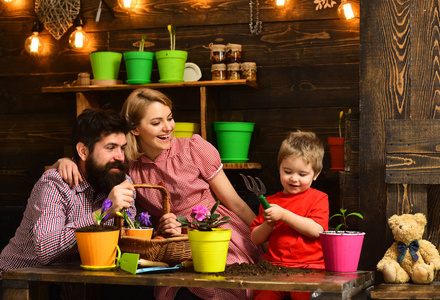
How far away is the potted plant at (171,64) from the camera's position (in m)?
3.37

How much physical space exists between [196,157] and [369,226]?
865mm

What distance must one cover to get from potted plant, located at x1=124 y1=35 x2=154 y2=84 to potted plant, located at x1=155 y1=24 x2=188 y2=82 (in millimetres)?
69

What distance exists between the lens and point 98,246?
6.02ft

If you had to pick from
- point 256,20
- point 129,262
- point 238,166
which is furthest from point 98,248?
point 256,20

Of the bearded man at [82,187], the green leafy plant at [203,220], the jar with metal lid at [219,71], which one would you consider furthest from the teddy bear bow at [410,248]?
the jar with metal lid at [219,71]

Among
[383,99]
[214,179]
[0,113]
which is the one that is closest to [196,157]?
[214,179]

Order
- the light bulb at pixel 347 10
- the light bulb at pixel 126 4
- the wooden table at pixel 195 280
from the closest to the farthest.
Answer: the wooden table at pixel 195 280 < the light bulb at pixel 347 10 < the light bulb at pixel 126 4

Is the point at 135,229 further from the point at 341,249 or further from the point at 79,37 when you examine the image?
the point at 79,37

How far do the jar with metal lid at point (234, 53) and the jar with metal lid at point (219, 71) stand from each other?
0.06m

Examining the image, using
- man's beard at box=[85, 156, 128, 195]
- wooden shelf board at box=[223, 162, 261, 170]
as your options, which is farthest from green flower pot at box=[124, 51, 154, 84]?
man's beard at box=[85, 156, 128, 195]

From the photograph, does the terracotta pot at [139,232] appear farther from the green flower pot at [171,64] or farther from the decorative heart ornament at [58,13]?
the decorative heart ornament at [58,13]

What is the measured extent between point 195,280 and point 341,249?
1.58 feet

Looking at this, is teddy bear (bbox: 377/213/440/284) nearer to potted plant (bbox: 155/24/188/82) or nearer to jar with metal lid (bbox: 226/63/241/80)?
jar with metal lid (bbox: 226/63/241/80)

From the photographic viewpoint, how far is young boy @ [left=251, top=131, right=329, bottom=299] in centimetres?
213
